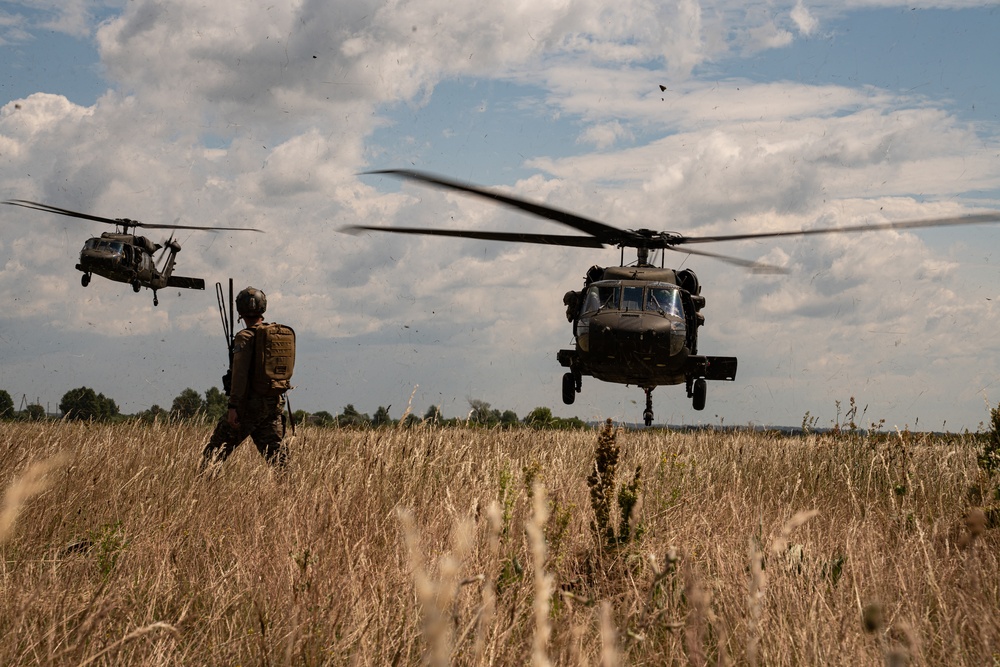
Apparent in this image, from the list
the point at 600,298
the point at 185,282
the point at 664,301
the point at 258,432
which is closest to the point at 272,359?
the point at 258,432

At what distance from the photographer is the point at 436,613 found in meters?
0.81

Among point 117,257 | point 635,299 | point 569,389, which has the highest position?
point 117,257

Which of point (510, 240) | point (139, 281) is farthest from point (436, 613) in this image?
point (139, 281)

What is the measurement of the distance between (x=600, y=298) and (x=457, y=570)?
1124cm

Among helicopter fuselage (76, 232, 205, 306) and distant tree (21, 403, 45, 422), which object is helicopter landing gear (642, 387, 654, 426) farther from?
helicopter fuselage (76, 232, 205, 306)

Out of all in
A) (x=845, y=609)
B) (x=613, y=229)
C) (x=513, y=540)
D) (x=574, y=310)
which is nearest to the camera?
(x=845, y=609)

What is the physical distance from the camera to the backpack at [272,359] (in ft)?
23.5

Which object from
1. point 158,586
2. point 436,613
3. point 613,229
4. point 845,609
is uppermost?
point 613,229

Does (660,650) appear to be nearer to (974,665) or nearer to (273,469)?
(974,665)

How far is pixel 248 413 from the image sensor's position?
23.3 feet

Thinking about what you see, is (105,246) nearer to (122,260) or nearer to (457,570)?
(122,260)

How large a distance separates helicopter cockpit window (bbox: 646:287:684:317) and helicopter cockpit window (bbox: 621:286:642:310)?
0.44ft

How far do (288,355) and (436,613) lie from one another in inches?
267

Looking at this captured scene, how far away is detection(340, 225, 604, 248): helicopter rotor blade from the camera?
9.75 meters
